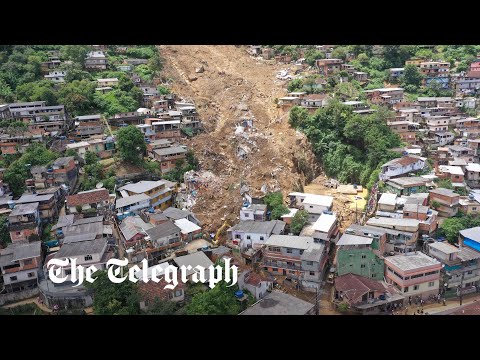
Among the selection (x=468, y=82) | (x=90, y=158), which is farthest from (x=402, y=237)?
(x=468, y=82)

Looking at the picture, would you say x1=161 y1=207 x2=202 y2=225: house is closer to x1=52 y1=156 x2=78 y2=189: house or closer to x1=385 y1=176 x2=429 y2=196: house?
x1=52 y1=156 x2=78 y2=189: house

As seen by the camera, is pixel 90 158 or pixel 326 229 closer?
pixel 326 229

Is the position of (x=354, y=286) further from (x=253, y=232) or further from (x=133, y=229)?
(x=133, y=229)

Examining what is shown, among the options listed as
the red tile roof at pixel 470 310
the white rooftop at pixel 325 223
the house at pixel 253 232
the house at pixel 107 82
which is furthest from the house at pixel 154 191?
the red tile roof at pixel 470 310

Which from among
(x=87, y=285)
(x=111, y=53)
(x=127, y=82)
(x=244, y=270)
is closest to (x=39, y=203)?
(x=87, y=285)

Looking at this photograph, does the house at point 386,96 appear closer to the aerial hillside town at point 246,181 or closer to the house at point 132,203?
the aerial hillside town at point 246,181

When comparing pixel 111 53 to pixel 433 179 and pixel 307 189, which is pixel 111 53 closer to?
pixel 307 189

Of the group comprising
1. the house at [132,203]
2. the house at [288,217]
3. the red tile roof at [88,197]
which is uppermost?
the red tile roof at [88,197]
